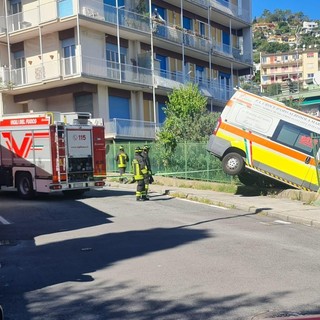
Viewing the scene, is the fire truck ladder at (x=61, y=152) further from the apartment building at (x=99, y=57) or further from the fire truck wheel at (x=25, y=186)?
the apartment building at (x=99, y=57)

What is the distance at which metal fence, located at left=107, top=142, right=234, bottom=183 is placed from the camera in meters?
18.8

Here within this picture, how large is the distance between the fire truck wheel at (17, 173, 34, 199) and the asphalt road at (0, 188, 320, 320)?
3.48 meters

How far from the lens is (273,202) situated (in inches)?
548

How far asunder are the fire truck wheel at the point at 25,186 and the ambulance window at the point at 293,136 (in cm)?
820

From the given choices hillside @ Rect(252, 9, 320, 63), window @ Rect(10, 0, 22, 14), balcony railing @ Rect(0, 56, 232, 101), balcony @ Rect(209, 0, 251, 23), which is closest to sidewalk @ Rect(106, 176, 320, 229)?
balcony railing @ Rect(0, 56, 232, 101)

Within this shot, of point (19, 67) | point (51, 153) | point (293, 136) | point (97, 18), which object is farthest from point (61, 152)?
point (19, 67)

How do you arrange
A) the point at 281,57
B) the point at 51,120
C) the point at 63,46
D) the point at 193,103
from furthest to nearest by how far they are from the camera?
1. the point at 281,57
2. the point at 63,46
3. the point at 193,103
4. the point at 51,120

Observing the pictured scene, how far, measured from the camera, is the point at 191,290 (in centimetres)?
566

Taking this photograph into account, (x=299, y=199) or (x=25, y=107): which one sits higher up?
(x=25, y=107)

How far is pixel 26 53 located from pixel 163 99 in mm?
10261

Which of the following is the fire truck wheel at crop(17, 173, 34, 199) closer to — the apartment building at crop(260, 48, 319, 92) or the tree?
the tree

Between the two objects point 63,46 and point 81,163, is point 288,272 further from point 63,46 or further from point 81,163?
point 63,46

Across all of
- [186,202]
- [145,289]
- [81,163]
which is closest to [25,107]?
[81,163]

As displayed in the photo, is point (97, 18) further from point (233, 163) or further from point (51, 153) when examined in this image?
point (233, 163)
